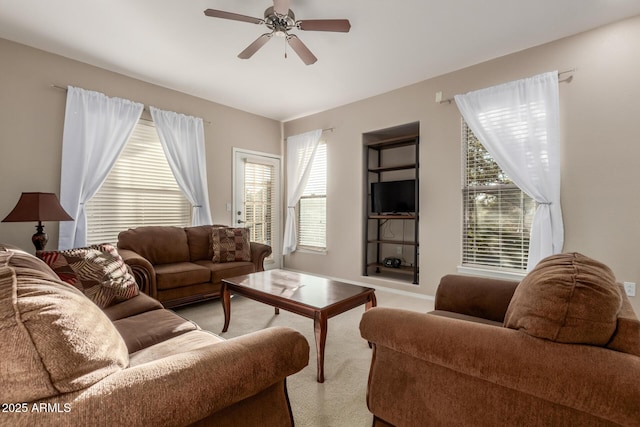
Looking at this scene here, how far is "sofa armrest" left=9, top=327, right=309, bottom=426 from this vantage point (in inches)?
26.7

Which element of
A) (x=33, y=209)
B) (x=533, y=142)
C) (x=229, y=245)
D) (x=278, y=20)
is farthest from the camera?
(x=229, y=245)

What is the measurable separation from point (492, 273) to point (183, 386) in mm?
3462

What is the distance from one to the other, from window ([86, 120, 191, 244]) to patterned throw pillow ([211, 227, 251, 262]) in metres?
0.81

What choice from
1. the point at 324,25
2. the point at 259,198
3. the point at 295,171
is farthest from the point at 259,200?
the point at 324,25

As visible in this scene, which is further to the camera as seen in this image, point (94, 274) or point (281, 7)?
point (281, 7)

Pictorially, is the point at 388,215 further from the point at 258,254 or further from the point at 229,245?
the point at 229,245

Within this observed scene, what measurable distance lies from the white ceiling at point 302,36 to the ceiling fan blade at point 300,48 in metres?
0.26

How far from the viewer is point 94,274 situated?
209cm

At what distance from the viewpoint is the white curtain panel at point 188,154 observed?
161 inches

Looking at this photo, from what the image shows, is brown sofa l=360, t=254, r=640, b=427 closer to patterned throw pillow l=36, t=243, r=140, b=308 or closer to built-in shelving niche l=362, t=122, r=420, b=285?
patterned throw pillow l=36, t=243, r=140, b=308

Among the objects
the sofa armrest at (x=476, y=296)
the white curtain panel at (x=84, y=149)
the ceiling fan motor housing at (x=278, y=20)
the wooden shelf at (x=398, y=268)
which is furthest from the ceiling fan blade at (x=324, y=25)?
the wooden shelf at (x=398, y=268)

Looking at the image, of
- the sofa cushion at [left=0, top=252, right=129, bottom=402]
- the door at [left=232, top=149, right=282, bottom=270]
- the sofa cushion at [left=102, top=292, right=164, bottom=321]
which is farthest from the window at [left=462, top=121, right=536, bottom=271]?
the sofa cushion at [left=0, top=252, right=129, bottom=402]

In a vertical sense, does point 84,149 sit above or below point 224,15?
below

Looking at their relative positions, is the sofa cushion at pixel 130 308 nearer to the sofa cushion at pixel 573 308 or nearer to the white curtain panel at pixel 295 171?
the sofa cushion at pixel 573 308
